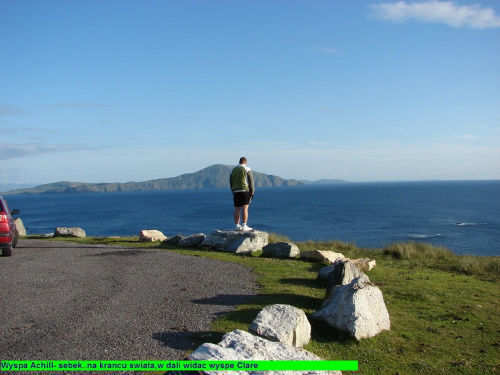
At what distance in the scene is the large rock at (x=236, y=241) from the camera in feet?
53.8

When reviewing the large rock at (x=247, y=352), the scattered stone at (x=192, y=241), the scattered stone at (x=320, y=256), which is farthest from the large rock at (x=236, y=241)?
the large rock at (x=247, y=352)

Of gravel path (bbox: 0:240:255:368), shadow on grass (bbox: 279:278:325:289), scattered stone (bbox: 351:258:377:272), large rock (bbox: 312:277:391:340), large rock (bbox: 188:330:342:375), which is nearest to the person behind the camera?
large rock (bbox: 188:330:342:375)

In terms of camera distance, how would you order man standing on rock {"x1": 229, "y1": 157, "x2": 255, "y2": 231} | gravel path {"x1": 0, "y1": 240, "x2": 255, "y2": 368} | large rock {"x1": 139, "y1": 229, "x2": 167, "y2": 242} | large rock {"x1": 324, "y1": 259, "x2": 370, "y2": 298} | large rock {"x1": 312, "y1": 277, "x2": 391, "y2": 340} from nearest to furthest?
1. gravel path {"x1": 0, "y1": 240, "x2": 255, "y2": 368}
2. large rock {"x1": 312, "y1": 277, "x2": 391, "y2": 340}
3. large rock {"x1": 324, "y1": 259, "x2": 370, "y2": 298}
4. man standing on rock {"x1": 229, "y1": 157, "x2": 255, "y2": 231}
5. large rock {"x1": 139, "y1": 229, "x2": 167, "y2": 242}

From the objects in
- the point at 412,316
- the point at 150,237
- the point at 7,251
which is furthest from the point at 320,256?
the point at 7,251

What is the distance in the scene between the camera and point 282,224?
69.6 meters

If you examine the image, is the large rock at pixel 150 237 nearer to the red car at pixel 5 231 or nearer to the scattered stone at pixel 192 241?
the scattered stone at pixel 192 241

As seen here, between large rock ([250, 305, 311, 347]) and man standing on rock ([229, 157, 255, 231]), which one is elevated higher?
man standing on rock ([229, 157, 255, 231])

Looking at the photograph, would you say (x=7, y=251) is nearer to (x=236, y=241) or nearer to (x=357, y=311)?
(x=236, y=241)

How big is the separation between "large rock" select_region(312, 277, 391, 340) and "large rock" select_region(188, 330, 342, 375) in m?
2.10

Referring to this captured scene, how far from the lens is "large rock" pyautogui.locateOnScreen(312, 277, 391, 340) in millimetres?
7480

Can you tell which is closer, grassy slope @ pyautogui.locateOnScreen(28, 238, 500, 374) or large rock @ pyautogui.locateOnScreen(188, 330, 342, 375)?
large rock @ pyautogui.locateOnScreen(188, 330, 342, 375)

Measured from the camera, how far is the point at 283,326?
21.9 ft

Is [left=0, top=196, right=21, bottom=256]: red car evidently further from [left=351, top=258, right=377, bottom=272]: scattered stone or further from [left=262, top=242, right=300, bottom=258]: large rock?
[left=351, top=258, right=377, bottom=272]: scattered stone

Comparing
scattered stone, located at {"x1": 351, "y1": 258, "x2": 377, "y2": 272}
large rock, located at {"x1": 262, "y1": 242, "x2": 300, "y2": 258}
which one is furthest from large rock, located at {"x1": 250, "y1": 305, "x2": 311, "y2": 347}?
large rock, located at {"x1": 262, "y1": 242, "x2": 300, "y2": 258}
